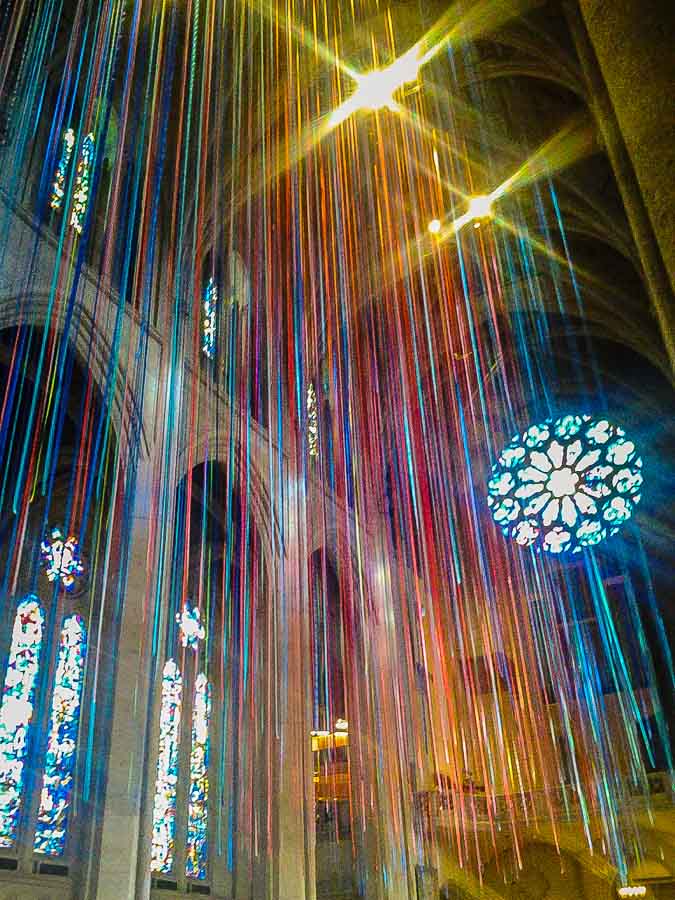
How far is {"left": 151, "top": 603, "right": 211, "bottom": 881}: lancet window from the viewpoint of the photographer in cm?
999

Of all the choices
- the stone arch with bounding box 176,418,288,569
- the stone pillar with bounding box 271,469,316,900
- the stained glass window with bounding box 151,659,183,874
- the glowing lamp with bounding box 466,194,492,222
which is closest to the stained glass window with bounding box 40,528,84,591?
the stained glass window with bounding box 151,659,183,874

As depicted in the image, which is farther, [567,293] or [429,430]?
[429,430]

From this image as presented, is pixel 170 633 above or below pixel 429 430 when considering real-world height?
below

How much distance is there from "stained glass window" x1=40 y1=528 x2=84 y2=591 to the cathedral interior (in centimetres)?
5

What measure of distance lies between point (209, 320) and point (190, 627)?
450 centimetres

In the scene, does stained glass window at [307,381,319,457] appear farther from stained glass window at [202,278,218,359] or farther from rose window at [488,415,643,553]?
rose window at [488,415,643,553]

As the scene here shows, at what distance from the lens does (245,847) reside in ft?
35.9

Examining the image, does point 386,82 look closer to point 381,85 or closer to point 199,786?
point 381,85

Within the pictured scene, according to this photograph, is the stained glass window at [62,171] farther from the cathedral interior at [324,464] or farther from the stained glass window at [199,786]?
the stained glass window at [199,786]

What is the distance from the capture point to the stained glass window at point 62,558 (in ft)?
32.7

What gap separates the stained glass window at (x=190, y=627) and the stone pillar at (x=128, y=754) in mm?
2895

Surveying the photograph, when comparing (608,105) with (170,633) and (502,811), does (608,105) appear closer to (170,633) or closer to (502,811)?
(170,633)

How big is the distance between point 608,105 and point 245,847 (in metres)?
10.7

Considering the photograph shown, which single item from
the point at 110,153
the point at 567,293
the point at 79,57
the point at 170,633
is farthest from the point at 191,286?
the point at 567,293
